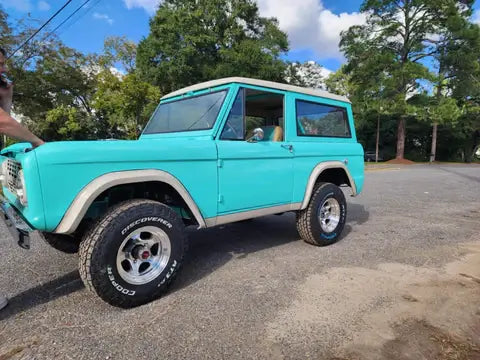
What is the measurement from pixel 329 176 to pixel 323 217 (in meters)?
0.76

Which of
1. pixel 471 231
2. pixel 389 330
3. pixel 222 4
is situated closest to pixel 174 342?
pixel 389 330

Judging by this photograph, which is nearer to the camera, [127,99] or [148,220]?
[148,220]

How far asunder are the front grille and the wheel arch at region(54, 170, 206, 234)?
1.85 feet

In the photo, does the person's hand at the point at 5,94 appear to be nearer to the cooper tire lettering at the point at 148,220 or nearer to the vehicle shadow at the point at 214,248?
the cooper tire lettering at the point at 148,220

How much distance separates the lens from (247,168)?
3.21m

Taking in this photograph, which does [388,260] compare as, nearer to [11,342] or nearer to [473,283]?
[473,283]

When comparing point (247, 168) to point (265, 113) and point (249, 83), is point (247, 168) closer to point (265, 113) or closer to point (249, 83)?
point (249, 83)

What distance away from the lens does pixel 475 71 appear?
26.0m

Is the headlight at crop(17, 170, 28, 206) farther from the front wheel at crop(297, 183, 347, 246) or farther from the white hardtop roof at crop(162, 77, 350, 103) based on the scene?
the front wheel at crop(297, 183, 347, 246)

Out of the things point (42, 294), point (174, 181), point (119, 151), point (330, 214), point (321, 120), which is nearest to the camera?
point (119, 151)

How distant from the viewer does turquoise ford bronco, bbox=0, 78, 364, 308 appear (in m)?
2.25

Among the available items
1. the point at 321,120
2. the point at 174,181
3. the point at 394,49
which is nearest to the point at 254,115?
the point at 321,120

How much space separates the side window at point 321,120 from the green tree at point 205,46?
63.4ft

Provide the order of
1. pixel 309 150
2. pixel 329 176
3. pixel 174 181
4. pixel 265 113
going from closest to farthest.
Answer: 1. pixel 174 181
2. pixel 309 150
3. pixel 265 113
4. pixel 329 176
